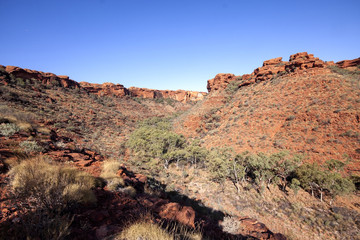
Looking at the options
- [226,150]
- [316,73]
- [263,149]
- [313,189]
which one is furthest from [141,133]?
[316,73]

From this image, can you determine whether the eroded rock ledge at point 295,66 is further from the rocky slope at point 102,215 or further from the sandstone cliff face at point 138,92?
the sandstone cliff face at point 138,92

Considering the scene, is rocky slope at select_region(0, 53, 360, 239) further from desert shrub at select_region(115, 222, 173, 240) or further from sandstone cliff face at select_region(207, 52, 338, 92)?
desert shrub at select_region(115, 222, 173, 240)

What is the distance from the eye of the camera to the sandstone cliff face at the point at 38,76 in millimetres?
27955

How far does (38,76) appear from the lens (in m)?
33.2

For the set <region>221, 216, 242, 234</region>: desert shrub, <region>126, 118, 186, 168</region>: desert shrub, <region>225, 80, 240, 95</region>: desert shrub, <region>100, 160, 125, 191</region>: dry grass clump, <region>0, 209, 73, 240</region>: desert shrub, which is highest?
<region>225, 80, 240, 95</region>: desert shrub

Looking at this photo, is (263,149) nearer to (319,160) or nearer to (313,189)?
(319,160)

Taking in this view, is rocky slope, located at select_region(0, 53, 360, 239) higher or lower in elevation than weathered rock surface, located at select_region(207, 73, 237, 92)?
lower

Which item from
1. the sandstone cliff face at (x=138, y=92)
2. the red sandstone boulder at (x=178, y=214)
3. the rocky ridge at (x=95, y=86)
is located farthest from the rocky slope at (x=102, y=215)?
the sandstone cliff face at (x=138, y=92)

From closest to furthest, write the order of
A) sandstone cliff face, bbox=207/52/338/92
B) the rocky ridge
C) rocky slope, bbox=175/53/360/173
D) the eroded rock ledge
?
rocky slope, bbox=175/53/360/173
the eroded rock ledge
sandstone cliff face, bbox=207/52/338/92
the rocky ridge

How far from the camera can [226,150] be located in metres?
16.8

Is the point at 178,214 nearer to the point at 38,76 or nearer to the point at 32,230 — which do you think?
the point at 32,230

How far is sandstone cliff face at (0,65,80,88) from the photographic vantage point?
28.0 meters

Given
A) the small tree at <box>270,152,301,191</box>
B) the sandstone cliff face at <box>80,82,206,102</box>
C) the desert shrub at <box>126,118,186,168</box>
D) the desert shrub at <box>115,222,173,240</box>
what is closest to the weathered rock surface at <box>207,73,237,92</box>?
the desert shrub at <box>126,118,186,168</box>

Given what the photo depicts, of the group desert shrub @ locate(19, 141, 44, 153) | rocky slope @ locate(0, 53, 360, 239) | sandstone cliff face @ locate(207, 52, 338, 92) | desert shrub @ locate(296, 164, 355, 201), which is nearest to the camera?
rocky slope @ locate(0, 53, 360, 239)
